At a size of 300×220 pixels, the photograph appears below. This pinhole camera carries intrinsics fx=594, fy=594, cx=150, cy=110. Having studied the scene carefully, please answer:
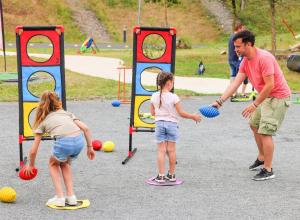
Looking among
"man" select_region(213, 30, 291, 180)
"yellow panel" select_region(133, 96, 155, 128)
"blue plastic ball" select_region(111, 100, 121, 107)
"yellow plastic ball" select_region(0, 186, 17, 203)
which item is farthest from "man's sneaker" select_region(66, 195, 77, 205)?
"blue plastic ball" select_region(111, 100, 121, 107)

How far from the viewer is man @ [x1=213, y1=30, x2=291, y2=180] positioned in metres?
6.65

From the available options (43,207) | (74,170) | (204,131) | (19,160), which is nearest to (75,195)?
(43,207)

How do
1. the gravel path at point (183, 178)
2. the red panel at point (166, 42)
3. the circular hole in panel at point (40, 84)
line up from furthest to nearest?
the circular hole in panel at point (40, 84)
the red panel at point (166, 42)
the gravel path at point (183, 178)

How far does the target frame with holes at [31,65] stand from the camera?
703 centimetres

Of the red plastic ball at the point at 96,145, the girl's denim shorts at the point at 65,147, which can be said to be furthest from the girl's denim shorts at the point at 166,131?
the red plastic ball at the point at 96,145

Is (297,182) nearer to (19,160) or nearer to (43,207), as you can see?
(43,207)

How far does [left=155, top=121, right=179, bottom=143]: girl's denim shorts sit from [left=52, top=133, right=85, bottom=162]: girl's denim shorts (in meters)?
1.21

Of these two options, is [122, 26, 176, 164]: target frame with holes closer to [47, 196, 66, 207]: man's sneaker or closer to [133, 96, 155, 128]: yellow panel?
[133, 96, 155, 128]: yellow panel

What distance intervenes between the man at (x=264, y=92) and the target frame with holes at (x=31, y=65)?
1.95 meters

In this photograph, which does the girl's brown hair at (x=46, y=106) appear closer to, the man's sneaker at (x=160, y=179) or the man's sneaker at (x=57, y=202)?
the man's sneaker at (x=57, y=202)

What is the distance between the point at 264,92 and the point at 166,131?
3.86 ft

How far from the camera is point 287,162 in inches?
309

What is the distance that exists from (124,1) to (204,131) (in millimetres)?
38079

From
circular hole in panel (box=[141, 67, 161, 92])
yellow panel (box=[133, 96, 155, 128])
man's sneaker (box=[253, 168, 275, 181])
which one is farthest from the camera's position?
circular hole in panel (box=[141, 67, 161, 92])
